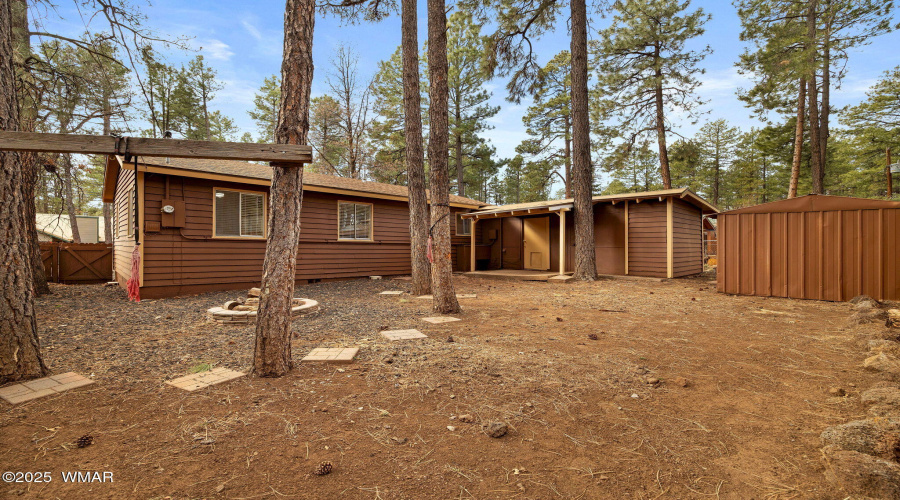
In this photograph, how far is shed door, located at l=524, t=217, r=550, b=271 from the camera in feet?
45.2

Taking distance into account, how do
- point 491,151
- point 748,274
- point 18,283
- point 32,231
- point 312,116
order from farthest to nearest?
point 491,151 < point 312,116 < point 32,231 < point 748,274 < point 18,283

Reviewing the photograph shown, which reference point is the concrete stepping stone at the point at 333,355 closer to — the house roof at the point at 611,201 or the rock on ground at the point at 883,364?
the rock on ground at the point at 883,364

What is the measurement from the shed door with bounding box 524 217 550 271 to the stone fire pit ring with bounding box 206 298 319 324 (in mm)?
9667

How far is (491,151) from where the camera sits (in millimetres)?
22609

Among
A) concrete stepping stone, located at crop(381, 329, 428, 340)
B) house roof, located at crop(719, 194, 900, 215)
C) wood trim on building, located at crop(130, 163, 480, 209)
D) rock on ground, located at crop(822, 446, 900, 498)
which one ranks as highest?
wood trim on building, located at crop(130, 163, 480, 209)

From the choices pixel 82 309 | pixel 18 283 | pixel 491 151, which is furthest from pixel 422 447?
pixel 491 151

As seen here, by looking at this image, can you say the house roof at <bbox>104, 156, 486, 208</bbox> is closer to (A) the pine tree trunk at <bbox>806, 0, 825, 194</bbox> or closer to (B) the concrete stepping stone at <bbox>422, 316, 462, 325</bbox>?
(B) the concrete stepping stone at <bbox>422, 316, 462, 325</bbox>

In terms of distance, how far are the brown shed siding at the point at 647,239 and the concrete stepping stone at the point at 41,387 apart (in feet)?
41.2

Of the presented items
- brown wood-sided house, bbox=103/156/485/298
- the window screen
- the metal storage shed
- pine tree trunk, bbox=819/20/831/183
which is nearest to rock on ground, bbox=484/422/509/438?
brown wood-sided house, bbox=103/156/485/298

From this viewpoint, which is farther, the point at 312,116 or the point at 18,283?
the point at 312,116

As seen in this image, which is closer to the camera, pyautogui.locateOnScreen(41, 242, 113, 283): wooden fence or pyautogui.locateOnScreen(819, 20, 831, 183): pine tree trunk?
pyautogui.locateOnScreen(41, 242, 113, 283): wooden fence

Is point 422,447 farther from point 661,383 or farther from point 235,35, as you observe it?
point 235,35

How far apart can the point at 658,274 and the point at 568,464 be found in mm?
11101

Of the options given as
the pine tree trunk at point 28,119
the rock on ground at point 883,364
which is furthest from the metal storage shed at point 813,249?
the pine tree trunk at point 28,119
